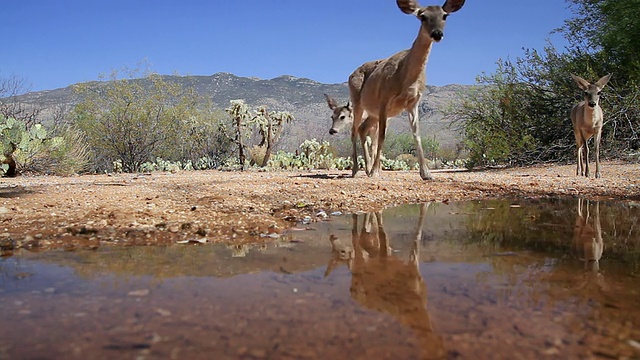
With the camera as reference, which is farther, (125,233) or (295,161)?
(295,161)

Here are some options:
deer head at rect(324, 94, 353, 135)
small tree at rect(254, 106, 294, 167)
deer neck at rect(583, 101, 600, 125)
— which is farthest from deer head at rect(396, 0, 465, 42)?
small tree at rect(254, 106, 294, 167)

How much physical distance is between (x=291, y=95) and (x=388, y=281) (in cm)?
8807

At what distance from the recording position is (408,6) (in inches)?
281

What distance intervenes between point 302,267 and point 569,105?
1498cm

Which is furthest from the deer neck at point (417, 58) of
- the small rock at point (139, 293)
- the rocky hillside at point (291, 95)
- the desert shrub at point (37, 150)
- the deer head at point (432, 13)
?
→ the rocky hillside at point (291, 95)

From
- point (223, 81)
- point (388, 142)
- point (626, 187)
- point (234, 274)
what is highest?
point (223, 81)

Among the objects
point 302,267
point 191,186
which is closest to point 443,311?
point 302,267

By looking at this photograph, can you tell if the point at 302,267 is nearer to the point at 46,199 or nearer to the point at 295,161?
the point at 46,199

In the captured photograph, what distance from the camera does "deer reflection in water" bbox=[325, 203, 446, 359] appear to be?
56.3 inches

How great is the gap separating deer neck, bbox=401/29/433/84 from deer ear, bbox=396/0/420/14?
0.36 m

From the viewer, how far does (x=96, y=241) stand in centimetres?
296

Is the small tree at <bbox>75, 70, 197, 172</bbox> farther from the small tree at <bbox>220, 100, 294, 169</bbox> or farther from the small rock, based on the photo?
the small rock

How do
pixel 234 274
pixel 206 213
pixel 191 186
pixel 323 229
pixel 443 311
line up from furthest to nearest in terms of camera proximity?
pixel 191 186 → pixel 206 213 → pixel 323 229 → pixel 234 274 → pixel 443 311

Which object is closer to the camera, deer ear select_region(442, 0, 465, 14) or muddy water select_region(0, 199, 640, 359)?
muddy water select_region(0, 199, 640, 359)
